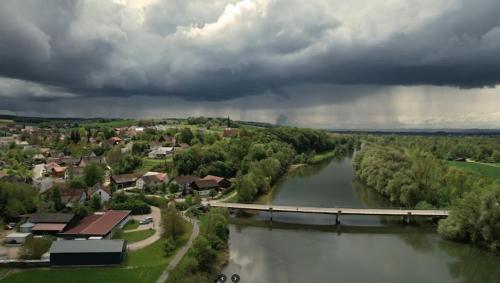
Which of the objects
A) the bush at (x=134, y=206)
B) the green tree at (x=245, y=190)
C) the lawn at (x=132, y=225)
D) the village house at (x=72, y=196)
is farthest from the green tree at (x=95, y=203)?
the green tree at (x=245, y=190)

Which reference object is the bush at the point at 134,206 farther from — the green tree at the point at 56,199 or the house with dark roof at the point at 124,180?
the house with dark roof at the point at 124,180

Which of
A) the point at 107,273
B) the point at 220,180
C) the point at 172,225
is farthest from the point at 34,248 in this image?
the point at 220,180

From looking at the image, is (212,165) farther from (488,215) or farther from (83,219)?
(488,215)

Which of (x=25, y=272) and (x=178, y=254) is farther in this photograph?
(x=178, y=254)

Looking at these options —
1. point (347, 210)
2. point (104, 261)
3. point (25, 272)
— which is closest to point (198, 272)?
point (104, 261)

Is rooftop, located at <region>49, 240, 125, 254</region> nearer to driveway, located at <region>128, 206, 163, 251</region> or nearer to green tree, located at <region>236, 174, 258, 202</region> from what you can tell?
driveway, located at <region>128, 206, 163, 251</region>

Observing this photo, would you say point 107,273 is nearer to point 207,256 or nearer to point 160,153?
point 207,256

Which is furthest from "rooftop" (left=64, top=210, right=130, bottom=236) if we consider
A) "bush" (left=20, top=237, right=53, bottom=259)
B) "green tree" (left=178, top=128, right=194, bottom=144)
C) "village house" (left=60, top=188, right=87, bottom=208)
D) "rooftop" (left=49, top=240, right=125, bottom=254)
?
"green tree" (left=178, top=128, right=194, bottom=144)
